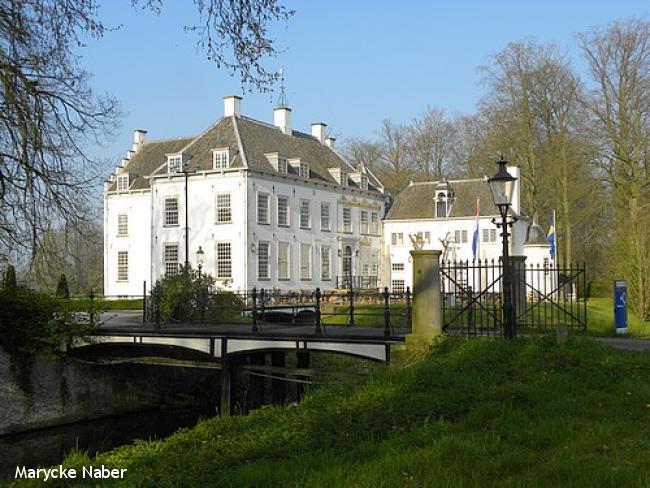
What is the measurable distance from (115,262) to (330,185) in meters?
14.5

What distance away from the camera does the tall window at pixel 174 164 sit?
41812mm

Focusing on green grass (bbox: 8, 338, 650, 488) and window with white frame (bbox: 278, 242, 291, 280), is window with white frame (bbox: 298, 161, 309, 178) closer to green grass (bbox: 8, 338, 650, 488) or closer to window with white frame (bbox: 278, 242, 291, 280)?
window with white frame (bbox: 278, 242, 291, 280)

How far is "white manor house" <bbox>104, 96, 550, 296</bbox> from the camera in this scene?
40625 millimetres

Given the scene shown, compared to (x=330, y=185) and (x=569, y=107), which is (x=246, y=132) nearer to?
(x=330, y=185)

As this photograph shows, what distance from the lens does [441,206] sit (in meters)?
50.1

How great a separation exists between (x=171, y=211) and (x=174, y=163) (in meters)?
2.79

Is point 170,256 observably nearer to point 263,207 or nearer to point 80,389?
point 263,207

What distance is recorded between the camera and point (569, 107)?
136 ft

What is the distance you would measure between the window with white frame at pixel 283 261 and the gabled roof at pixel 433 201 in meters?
11.8

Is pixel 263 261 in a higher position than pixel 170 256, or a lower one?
lower

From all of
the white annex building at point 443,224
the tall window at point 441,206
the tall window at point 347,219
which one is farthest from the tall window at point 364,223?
the tall window at point 441,206

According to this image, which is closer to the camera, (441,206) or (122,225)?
(122,225)

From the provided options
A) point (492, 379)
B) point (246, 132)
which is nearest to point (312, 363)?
point (492, 379)

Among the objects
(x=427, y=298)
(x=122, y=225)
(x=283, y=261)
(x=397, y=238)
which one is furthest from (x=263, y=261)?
(x=427, y=298)
